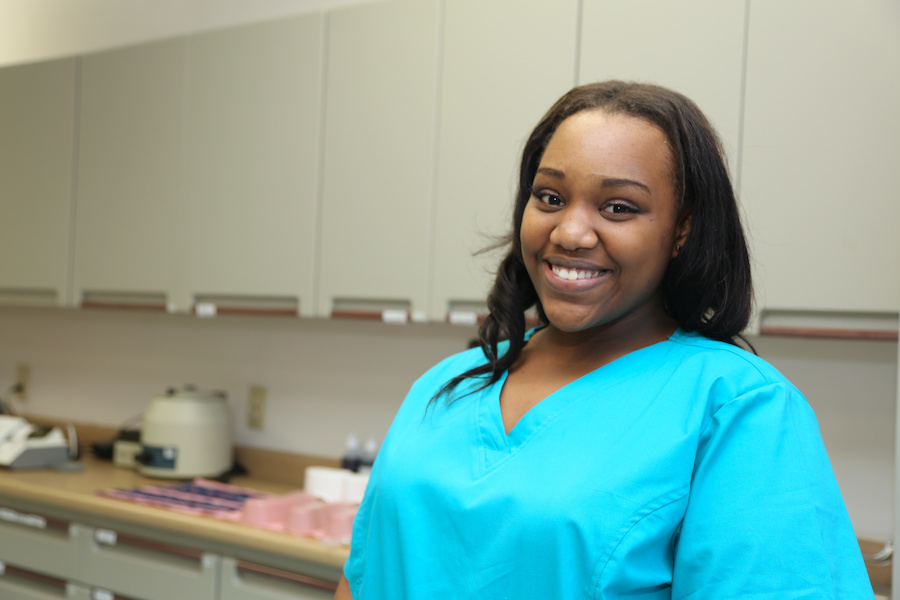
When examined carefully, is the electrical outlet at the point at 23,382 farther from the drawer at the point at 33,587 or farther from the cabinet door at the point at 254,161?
the cabinet door at the point at 254,161

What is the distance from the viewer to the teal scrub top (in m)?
0.70

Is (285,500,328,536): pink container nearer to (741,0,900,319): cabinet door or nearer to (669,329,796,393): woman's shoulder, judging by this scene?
(741,0,900,319): cabinet door

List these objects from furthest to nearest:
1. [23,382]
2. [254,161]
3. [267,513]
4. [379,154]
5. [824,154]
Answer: [23,382], [254,161], [379,154], [267,513], [824,154]

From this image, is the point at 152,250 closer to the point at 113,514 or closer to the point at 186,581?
the point at 113,514

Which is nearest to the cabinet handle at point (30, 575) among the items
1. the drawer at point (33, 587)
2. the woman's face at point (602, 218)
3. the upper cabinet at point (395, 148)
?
the drawer at point (33, 587)

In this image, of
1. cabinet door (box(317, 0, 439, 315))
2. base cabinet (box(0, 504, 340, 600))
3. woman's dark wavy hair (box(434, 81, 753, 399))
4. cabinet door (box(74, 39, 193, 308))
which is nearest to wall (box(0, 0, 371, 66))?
cabinet door (box(74, 39, 193, 308))

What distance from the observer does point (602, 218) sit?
83 cm

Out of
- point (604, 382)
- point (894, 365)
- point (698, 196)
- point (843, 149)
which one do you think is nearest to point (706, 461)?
point (604, 382)

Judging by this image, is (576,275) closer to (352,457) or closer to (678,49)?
(678,49)

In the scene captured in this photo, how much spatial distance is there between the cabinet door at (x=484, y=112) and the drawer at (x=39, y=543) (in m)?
1.26

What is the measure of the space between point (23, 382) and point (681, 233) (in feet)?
10.8

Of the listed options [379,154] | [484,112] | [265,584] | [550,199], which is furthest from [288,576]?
[550,199]

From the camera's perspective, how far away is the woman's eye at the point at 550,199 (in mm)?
872

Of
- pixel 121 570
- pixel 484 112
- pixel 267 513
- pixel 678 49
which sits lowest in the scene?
pixel 121 570
